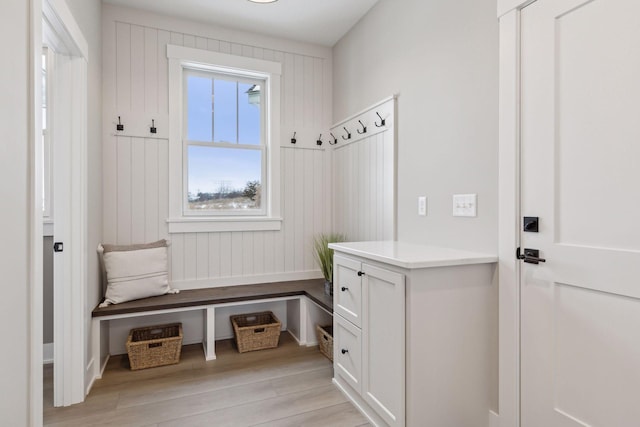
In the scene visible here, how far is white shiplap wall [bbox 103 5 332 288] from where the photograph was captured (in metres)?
2.80

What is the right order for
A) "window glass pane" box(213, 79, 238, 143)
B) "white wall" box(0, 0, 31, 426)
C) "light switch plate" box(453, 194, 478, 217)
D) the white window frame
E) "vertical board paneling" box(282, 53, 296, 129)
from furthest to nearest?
"vertical board paneling" box(282, 53, 296, 129), "window glass pane" box(213, 79, 238, 143), the white window frame, "light switch plate" box(453, 194, 478, 217), "white wall" box(0, 0, 31, 426)

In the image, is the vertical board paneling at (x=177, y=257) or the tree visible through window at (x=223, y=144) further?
the tree visible through window at (x=223, y=144)

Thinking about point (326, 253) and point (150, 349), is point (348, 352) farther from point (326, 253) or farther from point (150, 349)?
point (150, 349)

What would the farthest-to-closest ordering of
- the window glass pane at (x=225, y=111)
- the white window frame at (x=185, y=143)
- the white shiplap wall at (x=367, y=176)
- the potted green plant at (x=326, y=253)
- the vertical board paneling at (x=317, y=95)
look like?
the vertical board paneling at (x=317, y=95) < the window glass pane at (x=225, y=111) < the white window frame at (x=185, y=143) < the potted green plant at (x=326, y=253) < the white shiplap wall at (x=367, y=176)

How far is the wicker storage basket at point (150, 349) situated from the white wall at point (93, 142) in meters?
0.27

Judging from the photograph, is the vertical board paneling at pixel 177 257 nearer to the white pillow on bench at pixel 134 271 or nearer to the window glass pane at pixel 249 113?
the white pillow on bench at pixel 134 271

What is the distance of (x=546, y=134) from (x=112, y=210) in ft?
9.54

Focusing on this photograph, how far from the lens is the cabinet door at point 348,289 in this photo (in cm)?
202

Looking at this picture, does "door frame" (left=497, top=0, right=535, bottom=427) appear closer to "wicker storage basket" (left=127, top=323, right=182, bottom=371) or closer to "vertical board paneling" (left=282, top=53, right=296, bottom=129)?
"vertical board paneling" (left=282, top=53, right=296, bottom=129)

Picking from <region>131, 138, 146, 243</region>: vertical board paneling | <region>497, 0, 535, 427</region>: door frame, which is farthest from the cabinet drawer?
<region>131, 138, 146, 243</region>: vertical board paneling

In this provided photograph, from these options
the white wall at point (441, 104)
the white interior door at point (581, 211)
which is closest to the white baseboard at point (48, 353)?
the white wall at point (441, 104)

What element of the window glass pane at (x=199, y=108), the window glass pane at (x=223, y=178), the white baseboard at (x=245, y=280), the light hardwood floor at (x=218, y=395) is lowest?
the light hardwood floor at (x=218, y=395)

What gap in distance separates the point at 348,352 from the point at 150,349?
1.46m

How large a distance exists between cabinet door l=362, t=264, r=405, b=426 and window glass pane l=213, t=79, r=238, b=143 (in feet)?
6.40
